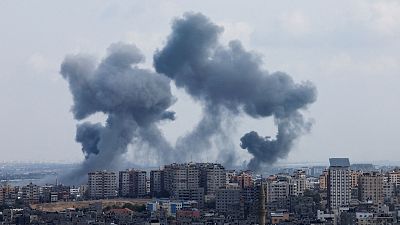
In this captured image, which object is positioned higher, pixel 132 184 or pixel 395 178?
pixel 395 178

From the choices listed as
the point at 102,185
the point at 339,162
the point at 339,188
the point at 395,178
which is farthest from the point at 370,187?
the point at 102,185

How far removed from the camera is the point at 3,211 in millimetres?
43000

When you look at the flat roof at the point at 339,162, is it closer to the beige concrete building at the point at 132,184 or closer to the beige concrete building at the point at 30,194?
the beige concrete building at the point at 132,184

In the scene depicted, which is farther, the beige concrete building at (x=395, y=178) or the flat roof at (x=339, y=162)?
the flat roof at (x=339, y=162)

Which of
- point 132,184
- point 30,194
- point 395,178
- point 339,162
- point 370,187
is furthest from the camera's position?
point 339,162

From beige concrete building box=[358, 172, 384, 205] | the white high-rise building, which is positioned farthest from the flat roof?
the white high-rise building

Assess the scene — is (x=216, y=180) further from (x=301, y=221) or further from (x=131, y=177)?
(x=301, y=221)

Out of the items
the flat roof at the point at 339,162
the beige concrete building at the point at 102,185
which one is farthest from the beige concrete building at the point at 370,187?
the beige concrete building at the point at 102,185

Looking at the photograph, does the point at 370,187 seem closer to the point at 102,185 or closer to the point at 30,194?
the point at 102,185

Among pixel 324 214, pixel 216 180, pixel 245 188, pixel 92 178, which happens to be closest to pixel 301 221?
pixel 324 214

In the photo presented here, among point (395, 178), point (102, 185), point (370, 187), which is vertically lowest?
point (370, 187)

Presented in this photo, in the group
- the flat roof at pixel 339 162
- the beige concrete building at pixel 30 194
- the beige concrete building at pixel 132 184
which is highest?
the flat roof at pixel 339 162

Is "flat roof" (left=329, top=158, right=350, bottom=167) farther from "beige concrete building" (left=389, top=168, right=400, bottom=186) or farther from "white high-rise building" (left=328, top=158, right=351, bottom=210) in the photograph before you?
"white high-rise building" (left=328, top=158, right=351, bottom=210)

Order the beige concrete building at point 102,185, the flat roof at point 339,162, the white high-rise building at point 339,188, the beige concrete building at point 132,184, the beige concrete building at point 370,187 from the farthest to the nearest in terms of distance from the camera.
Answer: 1. the flat roof at point 339,162
2. the beige concrete building at point 132,184
3. the beige concrete building at point 102,185
4. the beige concrete building at point 370,187
5. the white high-rise building at point 339,188
